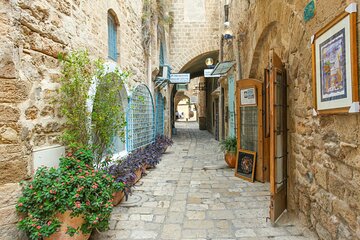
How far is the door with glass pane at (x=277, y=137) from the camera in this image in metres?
2.90

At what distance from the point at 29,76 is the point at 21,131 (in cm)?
58

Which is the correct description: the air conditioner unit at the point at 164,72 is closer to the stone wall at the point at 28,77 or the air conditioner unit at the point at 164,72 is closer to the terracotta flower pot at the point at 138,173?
the terracotta flower pot at the point at 138,173

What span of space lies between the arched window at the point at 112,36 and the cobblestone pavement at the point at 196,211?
8.85 ft

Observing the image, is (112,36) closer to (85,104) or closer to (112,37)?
(112,37)

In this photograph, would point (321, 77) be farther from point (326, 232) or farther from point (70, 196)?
point (70, 196)

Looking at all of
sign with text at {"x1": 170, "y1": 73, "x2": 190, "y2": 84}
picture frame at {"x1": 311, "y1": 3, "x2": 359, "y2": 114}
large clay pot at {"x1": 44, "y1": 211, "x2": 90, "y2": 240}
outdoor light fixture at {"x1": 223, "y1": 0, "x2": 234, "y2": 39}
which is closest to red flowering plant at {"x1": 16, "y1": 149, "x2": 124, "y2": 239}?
large clay pot at {"x1": 44, "y1": 211, "x2": 90, "y2": 240}

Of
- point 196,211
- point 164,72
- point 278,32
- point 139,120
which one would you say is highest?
point 164,72

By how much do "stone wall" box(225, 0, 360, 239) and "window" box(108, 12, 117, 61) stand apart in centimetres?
301

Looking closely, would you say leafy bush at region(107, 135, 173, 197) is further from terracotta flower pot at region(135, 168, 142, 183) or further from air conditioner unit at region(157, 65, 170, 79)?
air conditioner unit at region(157, 65, 170, 79)

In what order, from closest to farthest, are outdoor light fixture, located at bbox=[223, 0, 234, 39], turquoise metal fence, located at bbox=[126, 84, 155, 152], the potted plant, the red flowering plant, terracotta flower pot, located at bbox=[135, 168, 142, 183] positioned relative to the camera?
1. the red flowering plant
2. terracotta flower pot, located at bbox=[135, 168, 142, 183]
3. turquoise metal fence, located at bbox=[126, 84, 155, 152]
4. the potted plant
5. outdoor light fixture, located at bbox=[223, 0, 234, 39]

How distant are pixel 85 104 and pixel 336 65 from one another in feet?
9.31

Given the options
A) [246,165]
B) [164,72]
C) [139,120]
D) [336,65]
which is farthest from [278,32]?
[164,72]

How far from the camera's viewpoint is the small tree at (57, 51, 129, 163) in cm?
300

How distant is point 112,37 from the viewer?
200 inches
